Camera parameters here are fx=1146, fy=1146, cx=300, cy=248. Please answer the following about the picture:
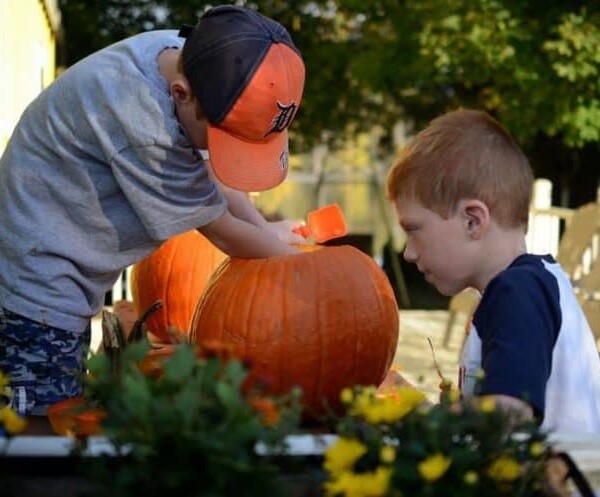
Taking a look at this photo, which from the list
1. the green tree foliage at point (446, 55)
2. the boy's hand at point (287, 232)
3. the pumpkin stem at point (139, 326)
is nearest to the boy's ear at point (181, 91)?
the pumpkin stem at point (139, 326)

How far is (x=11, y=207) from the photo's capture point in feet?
8.03

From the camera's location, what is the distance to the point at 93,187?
241 centimetres

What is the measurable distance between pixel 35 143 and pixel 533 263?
111 centimetres

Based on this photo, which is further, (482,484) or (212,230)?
(212,230)

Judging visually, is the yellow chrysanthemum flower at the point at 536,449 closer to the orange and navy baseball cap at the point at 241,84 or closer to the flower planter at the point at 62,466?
the flower planter at the point at 62,466

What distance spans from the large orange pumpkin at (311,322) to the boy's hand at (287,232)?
0.94 ft

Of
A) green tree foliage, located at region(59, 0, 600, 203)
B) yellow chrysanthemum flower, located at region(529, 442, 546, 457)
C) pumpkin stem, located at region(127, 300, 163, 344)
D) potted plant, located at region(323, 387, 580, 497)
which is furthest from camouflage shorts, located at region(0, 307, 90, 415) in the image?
green tree foliage, located at region(59, 0, 600, 203)

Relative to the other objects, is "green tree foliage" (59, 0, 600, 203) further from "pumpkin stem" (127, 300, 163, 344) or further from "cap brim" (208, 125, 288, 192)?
"pumpkin stem" (127, 300, 163, 344)

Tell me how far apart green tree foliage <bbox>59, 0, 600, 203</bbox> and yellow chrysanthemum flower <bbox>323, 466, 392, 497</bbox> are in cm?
979

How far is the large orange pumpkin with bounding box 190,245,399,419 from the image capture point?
246 centimetres

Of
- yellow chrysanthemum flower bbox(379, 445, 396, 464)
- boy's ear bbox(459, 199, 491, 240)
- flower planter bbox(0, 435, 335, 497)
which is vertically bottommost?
flower planter bbox(0, 435, 335, 497)

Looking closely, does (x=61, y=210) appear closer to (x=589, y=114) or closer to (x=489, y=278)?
(x=489, y=278)

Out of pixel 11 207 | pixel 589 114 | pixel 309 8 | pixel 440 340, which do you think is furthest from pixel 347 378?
pixel 309 8

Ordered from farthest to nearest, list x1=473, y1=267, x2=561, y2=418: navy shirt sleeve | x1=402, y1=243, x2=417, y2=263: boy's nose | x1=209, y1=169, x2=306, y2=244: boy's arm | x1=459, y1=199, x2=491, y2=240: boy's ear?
x1=209, y1=169, x2=306, y2=244: boy's arm < x1=402, y1=243, x2=417, y2=263: boy's nose < x1=459, y1=199, x2=491, y2=240: boy's ear < x1=473, y1=267, x2=561, y2=418: navy shirt sleeve
